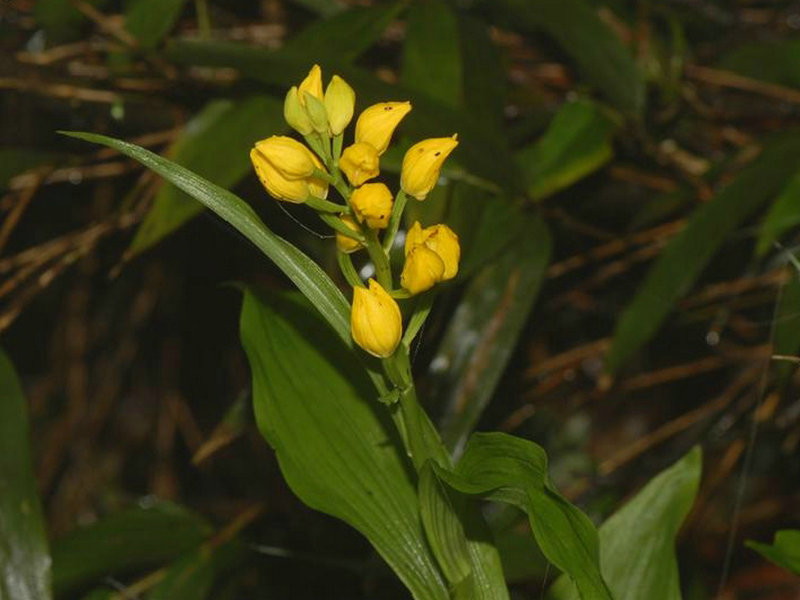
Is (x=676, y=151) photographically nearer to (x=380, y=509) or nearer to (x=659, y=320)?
(x=659, y=320)

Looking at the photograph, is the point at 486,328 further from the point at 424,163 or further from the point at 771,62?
the point at 771,62

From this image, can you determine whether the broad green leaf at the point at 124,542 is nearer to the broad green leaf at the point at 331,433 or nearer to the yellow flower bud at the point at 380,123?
the broad green leaf at the point at 331,433

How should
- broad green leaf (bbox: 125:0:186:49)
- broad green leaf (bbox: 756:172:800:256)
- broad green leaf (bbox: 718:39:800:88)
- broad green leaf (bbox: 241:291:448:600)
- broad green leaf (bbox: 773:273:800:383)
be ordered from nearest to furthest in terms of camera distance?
broad green leaf (bbox: 241:291:448:600), broad green leaf (bbox: 773:273:800:383), broad green leaf (bbox: 756:172:800:256), broad green leaf (bbox: 125:0:186:49), broad green leaf (bbox: 718:39:800:88)

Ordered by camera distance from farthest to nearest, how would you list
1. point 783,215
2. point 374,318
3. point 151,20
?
1. point 151,20
2. point 783,215
3. point 374,318

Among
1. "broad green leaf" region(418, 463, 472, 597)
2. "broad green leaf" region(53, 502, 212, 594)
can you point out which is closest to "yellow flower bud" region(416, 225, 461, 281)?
"broad green leaf" region(418, 463, 472, 597)

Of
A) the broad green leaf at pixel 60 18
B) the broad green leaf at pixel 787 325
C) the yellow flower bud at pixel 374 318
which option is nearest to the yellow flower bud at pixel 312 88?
the yellow flower bud at pixel 374 318

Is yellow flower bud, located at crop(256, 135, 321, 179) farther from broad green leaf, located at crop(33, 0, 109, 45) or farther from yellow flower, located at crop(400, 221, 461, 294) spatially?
broad green leaf, located at crop(33, 0, 109, 45)

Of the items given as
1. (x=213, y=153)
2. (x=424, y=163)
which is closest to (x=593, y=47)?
(x=213, y=153)
